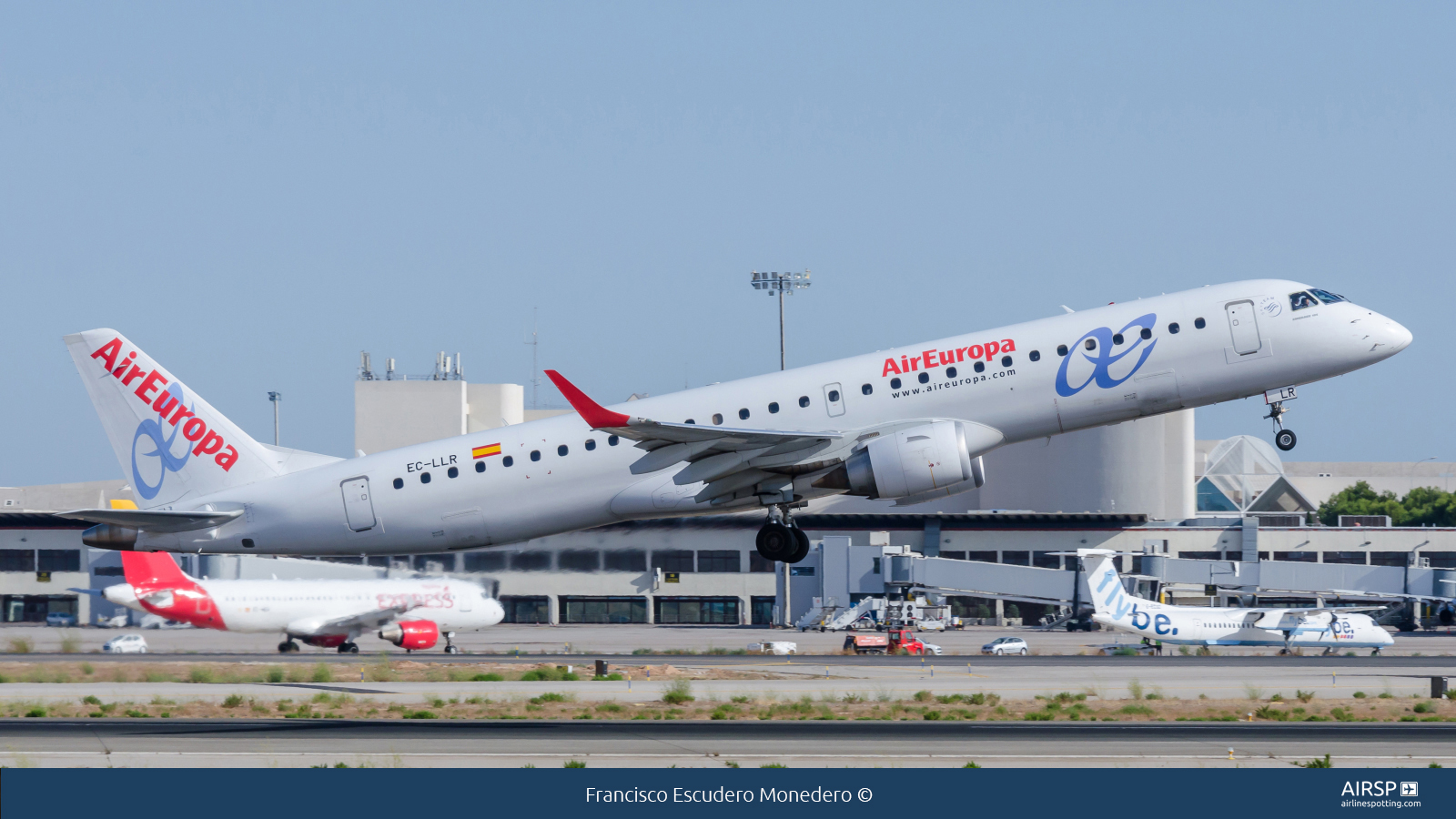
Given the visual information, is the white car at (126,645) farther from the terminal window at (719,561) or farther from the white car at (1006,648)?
the white car at (1006,648)

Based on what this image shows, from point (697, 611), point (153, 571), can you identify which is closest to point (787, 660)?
point (697, 611)

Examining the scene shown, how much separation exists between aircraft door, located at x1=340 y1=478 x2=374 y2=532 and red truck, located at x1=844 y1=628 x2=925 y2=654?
32.2 metres

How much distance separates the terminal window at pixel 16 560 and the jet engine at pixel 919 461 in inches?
2576

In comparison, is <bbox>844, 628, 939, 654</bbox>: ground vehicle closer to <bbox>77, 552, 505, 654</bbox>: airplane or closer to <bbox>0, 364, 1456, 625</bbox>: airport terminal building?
<bbox>0, 364, 1456, 625</bbox>: airport terminal building

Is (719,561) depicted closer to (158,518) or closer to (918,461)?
(158,518)

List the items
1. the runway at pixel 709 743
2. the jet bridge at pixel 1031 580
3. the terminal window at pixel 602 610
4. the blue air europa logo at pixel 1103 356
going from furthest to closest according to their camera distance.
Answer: the jet bridge at pixel 1031 580
the terminal window at pixel 602 610
the blue air europa logo at pixel 1103 356
the runway at pixel 709 743

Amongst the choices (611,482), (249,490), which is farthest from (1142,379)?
(249,490)

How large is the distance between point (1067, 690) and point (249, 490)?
22.7 meters

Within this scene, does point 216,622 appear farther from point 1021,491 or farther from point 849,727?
point 1021,491

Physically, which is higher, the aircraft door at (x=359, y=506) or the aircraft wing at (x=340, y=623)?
the aircraft door at (x=359, y=506)

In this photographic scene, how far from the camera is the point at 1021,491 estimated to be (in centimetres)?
11412

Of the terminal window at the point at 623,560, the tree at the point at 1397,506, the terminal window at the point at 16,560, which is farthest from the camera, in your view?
the tree at the point at 1397,506

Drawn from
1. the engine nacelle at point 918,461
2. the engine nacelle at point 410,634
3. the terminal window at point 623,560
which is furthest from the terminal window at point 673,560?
the engine nacelle at point 918,461

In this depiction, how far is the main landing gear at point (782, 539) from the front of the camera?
113ft
